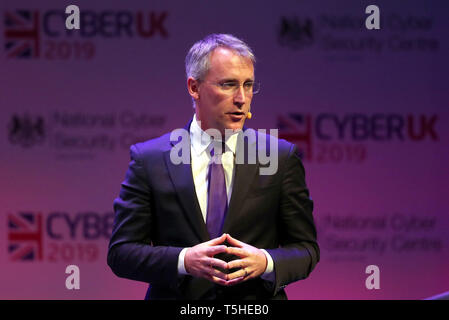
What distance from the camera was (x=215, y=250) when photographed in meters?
2.03

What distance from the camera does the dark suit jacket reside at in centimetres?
218

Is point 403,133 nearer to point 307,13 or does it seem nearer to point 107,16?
point 307,13

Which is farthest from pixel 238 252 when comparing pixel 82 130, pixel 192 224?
pixel 82 130

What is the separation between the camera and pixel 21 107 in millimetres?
4434

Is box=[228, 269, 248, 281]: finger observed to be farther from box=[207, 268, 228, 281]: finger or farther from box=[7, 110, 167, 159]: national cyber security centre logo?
box=[7, 110, 167, 159]: national cyber security centre logo

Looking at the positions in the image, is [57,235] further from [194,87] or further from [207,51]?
[207,51]

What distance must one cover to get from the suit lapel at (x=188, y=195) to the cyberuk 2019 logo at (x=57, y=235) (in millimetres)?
2288

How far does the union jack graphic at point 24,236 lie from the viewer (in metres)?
4.42

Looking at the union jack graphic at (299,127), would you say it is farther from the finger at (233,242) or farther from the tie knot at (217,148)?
the finger at (233,242)

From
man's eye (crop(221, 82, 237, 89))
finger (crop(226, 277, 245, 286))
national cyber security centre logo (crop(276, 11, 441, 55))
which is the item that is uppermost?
national cyber security centre logo (crop(276, 11, 441, 55))

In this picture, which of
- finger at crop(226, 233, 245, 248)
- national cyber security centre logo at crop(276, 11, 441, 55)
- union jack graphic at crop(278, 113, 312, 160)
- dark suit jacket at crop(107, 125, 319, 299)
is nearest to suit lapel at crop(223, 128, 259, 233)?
dark suit jacket at crop(107, 125, 319, 299)
